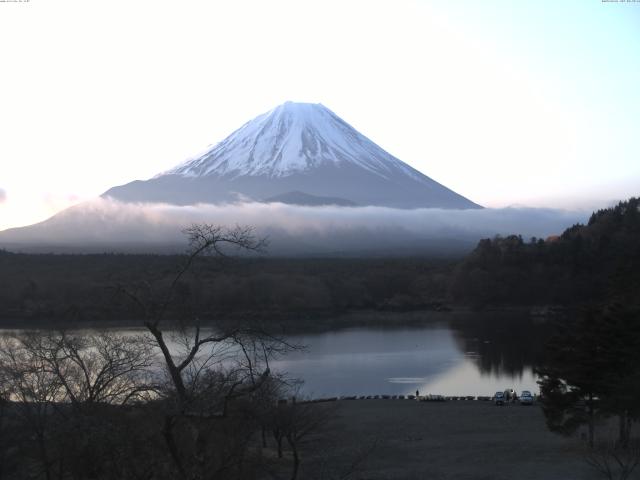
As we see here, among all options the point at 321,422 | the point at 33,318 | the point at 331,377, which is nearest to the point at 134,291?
the point at 321,422

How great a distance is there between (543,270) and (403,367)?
22809 millimetres

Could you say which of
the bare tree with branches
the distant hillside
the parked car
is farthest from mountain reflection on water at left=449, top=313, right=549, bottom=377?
the bare tree with branches

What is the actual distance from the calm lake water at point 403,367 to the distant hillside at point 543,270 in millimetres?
13670

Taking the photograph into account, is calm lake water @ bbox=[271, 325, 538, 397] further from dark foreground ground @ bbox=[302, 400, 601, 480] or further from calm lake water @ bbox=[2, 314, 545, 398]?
dark foreground ground @ bbox=[302, 400, 601, 480]

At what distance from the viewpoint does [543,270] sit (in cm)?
4122

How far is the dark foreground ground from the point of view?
31.2 feet

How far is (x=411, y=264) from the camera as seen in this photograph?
52594 millimetres

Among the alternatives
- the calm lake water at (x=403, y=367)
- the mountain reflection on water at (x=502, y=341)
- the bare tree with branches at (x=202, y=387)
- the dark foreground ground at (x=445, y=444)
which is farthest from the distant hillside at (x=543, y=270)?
the bare tree with branches at (x=202, y=387)

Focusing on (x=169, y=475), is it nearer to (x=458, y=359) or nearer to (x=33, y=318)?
(x=458, y=359)

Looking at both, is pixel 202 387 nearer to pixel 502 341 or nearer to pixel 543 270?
pixel 502 341

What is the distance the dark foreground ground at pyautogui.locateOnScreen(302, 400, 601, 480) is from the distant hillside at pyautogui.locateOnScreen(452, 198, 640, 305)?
78.7ft

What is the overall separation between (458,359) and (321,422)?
10714 millimetres

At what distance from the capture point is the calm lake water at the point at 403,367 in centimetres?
1755

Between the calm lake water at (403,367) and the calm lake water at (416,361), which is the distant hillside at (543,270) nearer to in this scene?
the calm lake water at (416,361)
